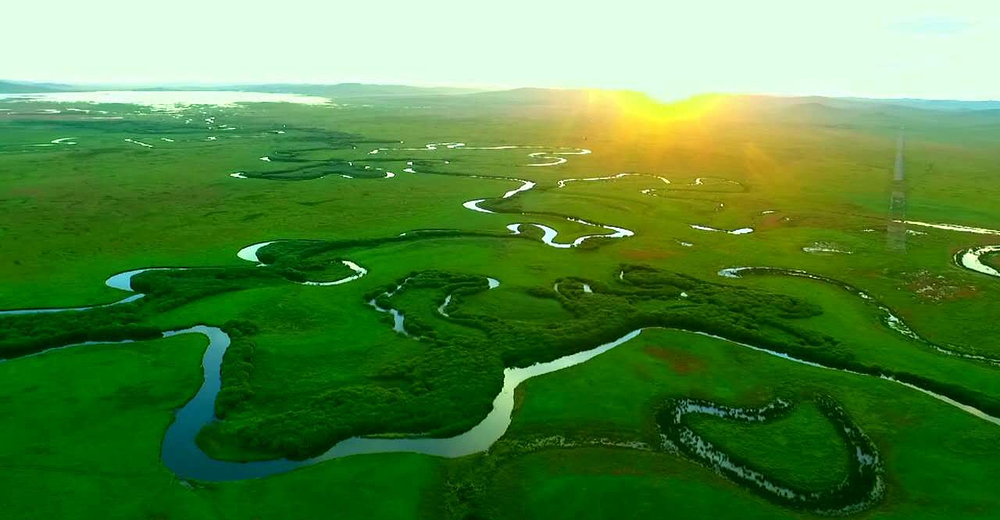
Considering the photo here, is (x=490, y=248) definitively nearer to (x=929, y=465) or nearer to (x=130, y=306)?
(x=130, y=306)

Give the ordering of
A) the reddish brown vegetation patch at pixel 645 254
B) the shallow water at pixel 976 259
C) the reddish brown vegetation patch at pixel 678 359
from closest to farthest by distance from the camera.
→ 1. the reddish brown vegetation patch at pixel 678 359
2. the shallow water at pixel 976 259
3. the reddish brown vegetation patch at pixel 645 254

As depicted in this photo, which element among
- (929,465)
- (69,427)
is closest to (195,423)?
(69,427)

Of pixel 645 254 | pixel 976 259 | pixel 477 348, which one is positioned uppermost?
pixel 645 254

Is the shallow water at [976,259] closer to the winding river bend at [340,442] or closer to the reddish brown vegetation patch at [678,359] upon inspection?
the winding river bend at [340,442]

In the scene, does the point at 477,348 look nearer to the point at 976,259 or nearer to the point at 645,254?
the point at 645,254

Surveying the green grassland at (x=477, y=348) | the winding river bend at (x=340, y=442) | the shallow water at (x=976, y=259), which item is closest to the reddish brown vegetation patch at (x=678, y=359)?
the green grassland at (x=477, y=348)

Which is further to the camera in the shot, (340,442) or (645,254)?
(645,254)

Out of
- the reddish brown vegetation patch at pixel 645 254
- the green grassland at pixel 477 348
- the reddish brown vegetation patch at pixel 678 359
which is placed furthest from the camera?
the reddish brown vegetation patch at pixel 645 254

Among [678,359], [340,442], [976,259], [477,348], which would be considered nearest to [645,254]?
[678,359]

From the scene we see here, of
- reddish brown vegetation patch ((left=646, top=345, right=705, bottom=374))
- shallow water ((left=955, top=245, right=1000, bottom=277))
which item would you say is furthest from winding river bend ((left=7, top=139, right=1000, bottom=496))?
shallow water ((left=955, top=245, right=1000, bottom=277))
